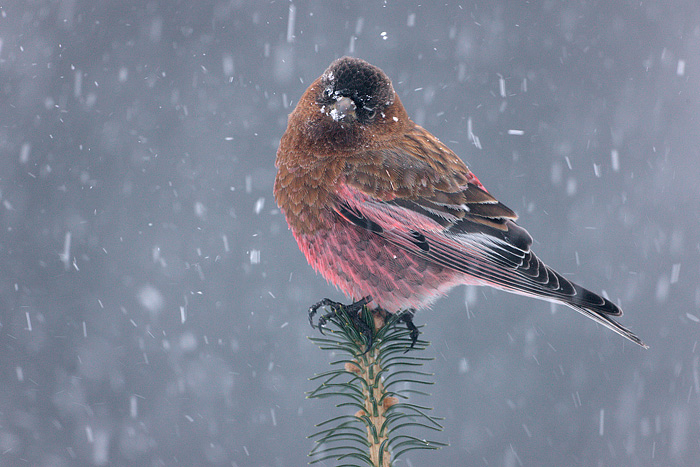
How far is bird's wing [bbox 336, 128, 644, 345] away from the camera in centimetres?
267

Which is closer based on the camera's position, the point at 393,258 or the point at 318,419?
the point at 393,258

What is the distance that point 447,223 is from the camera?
2854mm

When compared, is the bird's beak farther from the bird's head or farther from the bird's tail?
the bird's tail

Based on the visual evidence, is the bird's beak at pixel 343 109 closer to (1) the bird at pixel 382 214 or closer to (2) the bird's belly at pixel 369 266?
(1) the bird at pixel 382 214

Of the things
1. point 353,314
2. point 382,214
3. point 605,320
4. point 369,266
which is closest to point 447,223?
point 382,214

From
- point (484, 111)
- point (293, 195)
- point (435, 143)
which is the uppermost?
point (484, 111)

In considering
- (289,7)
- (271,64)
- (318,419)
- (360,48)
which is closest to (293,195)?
(318,419)

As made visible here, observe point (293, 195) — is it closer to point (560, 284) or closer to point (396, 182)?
point (396, 182)

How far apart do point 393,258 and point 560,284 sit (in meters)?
0.76

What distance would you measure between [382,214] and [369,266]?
257mm

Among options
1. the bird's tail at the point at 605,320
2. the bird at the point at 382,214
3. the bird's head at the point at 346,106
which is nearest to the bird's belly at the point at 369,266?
the bird at the point at 382,214

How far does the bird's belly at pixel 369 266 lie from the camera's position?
2.67m

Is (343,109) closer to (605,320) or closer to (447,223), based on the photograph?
(447,223)

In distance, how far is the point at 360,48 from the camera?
14180mm
